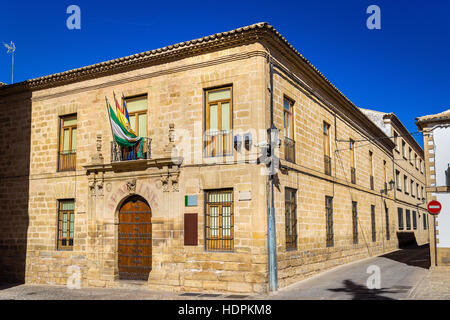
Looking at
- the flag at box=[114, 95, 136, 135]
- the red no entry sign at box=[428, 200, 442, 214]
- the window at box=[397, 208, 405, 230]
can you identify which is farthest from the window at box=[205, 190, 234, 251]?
the window at box=[397, 208, 405, 230]

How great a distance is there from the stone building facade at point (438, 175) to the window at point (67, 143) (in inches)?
437

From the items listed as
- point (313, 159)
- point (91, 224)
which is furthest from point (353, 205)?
point (91, 224)

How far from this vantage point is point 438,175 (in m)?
15.2

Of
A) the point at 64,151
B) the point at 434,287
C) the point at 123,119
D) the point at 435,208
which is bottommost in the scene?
the point at 434,287

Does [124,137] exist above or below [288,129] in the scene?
below

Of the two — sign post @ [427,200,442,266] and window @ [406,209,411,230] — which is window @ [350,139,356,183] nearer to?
sign post @ [427,200,442,266]

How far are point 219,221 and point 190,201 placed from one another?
0.93 metres

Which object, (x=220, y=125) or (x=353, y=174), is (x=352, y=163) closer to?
(x=353, y=174)

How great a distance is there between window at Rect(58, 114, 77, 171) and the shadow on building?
4.32 feet

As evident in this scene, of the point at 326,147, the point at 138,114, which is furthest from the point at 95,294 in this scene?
the point at 326,147

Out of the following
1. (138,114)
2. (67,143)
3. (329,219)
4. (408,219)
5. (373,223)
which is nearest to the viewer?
(138,114)

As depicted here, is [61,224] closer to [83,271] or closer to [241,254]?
[83,271]

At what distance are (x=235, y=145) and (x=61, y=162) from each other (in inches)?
246

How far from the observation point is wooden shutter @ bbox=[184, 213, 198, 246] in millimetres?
11922
